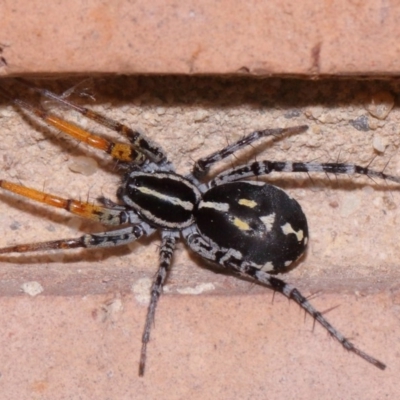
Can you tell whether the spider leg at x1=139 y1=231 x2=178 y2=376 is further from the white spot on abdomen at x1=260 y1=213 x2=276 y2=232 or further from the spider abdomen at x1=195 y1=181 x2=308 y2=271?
the white spot on abdomen at x1=260 y1=213 x2=276 y2=232

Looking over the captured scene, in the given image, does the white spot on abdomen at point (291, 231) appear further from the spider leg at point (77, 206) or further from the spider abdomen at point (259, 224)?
the spider leg at point (77, 206)

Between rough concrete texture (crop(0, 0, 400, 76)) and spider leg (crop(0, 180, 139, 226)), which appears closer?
rough concrete texture (crop(0, 0, 400, 76))

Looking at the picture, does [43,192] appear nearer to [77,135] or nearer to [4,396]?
[77,135]

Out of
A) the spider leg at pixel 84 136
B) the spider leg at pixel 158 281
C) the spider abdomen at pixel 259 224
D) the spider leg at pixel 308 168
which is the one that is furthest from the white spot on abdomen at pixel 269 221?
the spider leg at pixel 84 136

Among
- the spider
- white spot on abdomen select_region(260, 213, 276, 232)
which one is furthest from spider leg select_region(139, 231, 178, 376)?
white spot on abdomen select_region(260, 213, 276, 232)

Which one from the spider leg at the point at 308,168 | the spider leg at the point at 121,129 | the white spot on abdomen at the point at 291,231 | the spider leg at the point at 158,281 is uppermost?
the spider leg at the point at 121,129

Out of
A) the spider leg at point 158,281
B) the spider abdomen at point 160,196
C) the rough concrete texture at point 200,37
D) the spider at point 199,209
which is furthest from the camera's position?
the spider abdomen at point 160,196
